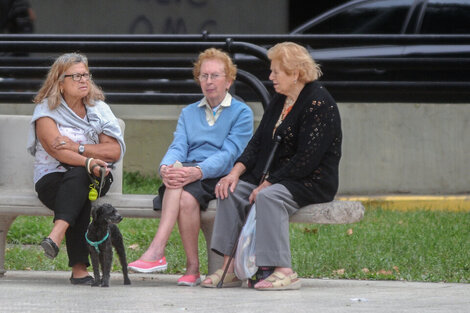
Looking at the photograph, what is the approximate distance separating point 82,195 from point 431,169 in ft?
13.8

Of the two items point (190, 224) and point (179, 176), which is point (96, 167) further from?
point (190, 224)

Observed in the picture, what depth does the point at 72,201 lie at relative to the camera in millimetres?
6016

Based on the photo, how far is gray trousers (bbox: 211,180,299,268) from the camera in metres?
5.85

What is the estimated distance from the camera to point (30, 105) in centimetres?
976

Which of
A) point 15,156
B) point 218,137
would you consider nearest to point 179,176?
point 218,137

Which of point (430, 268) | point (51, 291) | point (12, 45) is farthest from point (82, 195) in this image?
point (12, 45)

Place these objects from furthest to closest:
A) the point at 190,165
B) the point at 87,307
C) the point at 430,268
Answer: the point at 430,268 → the point at 190,165 → the point at 87,307

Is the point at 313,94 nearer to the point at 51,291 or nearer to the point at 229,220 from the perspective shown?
the point at 229,220

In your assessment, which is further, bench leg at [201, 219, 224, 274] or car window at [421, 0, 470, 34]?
car window at [421, 0, 470, 34]

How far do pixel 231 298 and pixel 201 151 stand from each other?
1.20 metres

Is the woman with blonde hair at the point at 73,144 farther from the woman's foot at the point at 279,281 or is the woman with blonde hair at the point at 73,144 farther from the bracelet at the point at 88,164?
the woman's foot at the point at 279,281

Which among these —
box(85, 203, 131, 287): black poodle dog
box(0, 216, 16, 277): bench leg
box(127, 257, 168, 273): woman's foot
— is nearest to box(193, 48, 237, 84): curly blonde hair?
box(85, 203, 131, 287): black poodle dog

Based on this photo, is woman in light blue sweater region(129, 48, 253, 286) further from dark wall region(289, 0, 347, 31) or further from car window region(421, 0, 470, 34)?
dark wall region(289, 0, 347, 31)

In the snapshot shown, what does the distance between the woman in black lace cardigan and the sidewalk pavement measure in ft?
0.81
